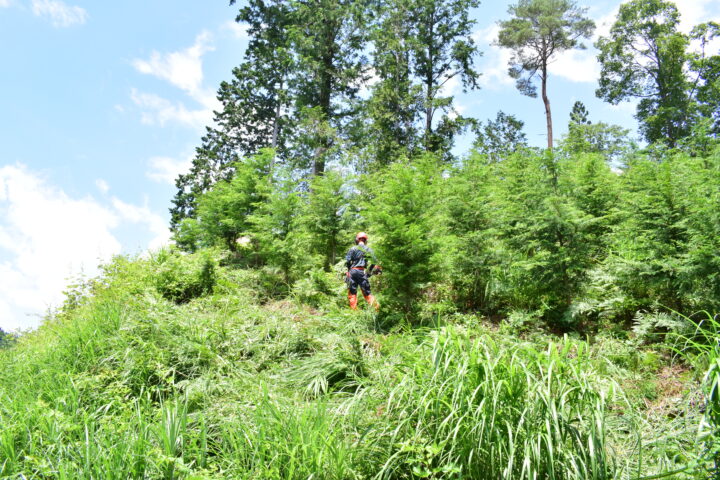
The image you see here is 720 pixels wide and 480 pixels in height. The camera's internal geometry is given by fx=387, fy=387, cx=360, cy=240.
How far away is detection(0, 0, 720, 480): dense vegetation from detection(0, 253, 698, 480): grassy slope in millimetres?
22

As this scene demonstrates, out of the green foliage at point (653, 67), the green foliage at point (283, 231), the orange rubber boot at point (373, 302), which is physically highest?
the green foliage at point (653, 67)

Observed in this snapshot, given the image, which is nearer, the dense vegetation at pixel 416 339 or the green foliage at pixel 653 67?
the dense vegetation at pixel 416 339

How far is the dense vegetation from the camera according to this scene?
2.47 m

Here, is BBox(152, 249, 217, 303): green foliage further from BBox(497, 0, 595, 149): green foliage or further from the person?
BBox(497, 0, 595, 149): green foliage

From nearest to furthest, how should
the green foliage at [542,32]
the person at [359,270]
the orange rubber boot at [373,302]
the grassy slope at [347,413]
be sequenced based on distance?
the grassy slope at [347,413] → the orange rubber boot at [373,302] → the person at [359,270] → the green foliage at [542,32]

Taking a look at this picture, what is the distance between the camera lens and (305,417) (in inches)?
111

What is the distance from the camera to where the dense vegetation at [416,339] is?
2.47 meters

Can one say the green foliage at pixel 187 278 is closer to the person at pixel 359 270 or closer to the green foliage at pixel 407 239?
the person at pixel 359 270

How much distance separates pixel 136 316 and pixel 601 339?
6.30 m

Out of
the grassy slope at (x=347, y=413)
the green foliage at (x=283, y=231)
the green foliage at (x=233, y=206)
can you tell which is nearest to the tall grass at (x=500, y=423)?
the grassy slope at (x=347, y=413)

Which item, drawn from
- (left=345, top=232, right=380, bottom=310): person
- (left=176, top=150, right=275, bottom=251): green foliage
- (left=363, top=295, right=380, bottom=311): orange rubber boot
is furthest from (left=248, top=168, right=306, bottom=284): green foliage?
(left=363, top=295, right=380, bottom=311): orange rubber boot

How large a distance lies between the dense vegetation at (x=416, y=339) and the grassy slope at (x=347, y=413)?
0.02 m

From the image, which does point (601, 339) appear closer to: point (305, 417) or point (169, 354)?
point (305, 417)

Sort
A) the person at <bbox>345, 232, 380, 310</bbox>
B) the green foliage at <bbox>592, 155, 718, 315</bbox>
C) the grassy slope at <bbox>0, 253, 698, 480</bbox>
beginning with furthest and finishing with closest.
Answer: the person at <bbox>345, 232, 380, 310</bbox> → the green foliage at <bbox>592, 155, 718, 315</bbox> → the grassy slope at <bbox>0, 253, 698, 480</bbox>
